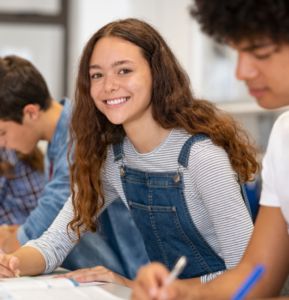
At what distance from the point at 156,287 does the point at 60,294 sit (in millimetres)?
302

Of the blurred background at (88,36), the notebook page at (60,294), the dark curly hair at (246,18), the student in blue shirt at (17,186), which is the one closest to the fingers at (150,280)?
the notebook page at (60,294)

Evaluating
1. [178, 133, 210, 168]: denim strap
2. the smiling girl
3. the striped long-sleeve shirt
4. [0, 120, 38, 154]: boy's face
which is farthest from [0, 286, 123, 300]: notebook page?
[0, 120, 38, 154]: boy's face

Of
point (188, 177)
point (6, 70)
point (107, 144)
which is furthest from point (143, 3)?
point (188, 177)

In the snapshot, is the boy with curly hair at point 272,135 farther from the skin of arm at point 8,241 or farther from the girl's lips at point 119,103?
the skin of arm at point 8,241

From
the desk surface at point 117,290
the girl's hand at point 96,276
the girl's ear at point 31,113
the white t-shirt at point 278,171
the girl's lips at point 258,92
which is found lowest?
the girl's hand at point 96,276

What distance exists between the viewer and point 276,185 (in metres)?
0.74

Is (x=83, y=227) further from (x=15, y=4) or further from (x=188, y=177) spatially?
(x=15, y=4)

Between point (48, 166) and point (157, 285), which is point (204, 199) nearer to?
point (157, 285)

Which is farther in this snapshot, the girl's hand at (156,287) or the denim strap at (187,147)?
the denim strap at (187,147)

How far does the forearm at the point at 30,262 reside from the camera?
40.2 inches

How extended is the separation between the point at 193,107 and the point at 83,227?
436 millimetres

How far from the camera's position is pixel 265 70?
64cm

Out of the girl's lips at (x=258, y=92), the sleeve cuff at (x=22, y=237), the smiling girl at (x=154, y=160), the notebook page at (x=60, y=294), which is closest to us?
the girl's lips at (x=258, y=92)

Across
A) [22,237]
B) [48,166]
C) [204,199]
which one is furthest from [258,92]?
[48,166]
